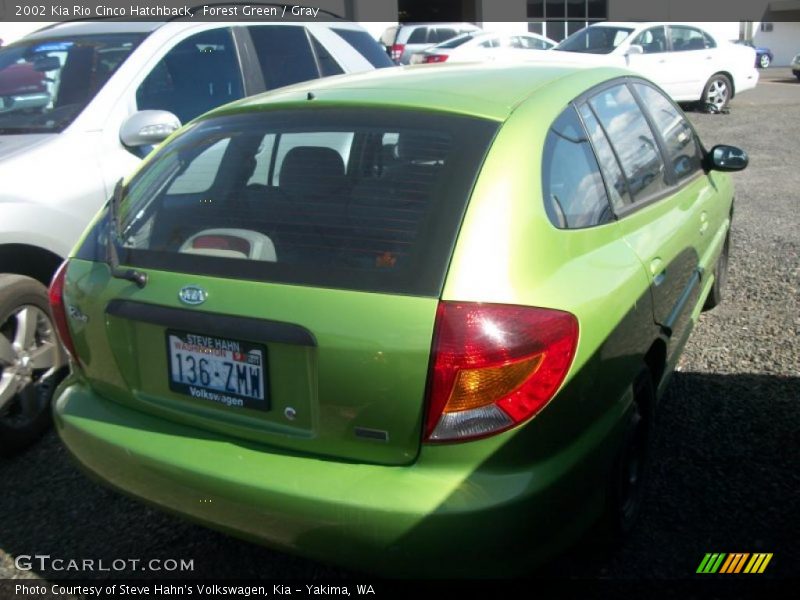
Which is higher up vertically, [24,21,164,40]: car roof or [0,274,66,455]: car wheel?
[24,21,164,40]: car roof

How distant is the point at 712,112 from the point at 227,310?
597 inches

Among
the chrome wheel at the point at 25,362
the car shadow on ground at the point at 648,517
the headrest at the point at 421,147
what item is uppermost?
the headrest at the point at 421,147

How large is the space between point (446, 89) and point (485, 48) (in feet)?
49.3

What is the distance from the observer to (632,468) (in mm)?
2881

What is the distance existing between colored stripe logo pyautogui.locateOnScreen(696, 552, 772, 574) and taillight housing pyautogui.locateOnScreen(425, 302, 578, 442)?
1.11m

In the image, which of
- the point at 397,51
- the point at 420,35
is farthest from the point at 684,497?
the point at 420,35

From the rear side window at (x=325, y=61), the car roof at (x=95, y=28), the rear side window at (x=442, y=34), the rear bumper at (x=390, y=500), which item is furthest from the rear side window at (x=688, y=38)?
the rear bumper at (x=390, y=500)

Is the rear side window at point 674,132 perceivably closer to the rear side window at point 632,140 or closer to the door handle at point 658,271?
the rear side window at point 632,140

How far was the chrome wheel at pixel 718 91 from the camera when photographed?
15414 mm

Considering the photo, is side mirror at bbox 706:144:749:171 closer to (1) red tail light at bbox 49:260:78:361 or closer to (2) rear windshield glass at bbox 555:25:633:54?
(1) red tail light at bbox 49:260:78:361

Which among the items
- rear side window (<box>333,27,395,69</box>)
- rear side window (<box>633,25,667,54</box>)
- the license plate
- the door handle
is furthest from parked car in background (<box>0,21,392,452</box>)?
rear side window (<box>633,25,667,54</box>)

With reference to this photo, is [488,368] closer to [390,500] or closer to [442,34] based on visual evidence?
[390,500]

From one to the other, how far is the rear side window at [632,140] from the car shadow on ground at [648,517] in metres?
1.14

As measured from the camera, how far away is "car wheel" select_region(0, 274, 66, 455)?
137 inches
